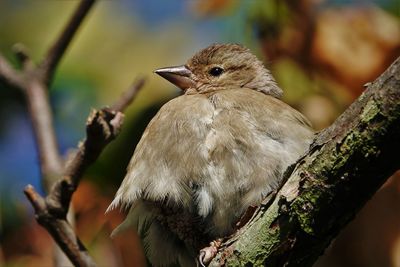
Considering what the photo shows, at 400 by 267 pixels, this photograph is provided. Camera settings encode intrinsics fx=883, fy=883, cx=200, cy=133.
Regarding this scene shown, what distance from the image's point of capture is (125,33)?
5.05m

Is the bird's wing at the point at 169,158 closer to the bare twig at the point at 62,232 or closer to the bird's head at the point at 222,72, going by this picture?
the bare twig at the point at 62,232

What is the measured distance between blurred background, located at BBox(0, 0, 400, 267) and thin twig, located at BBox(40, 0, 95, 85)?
0.84 feet

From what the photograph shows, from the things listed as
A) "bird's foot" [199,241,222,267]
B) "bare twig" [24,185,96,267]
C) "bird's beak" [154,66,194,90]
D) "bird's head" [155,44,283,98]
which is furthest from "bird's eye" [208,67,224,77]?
"bird's foot" [199,241,222,267]

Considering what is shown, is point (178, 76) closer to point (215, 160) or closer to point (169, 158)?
point (169, 158)

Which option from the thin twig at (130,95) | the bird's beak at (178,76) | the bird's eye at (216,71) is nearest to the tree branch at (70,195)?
the thin twig at (130,95)

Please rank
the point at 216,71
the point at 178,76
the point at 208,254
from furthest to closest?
the point at 216,71 < the point at 178,76 < the point at 208,254

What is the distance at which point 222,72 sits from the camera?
495 centimetres

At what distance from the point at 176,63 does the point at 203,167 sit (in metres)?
1.50

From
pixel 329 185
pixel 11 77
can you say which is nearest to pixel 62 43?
pixel 11 77

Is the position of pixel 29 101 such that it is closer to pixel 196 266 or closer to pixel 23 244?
pixel 23 244

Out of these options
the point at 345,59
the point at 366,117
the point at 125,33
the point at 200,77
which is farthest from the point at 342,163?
the point at 125,33

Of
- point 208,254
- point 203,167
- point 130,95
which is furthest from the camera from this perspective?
point 130,95

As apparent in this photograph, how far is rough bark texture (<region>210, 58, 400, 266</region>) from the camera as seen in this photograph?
7.98 feet

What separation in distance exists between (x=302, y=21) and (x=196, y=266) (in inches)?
59.7
